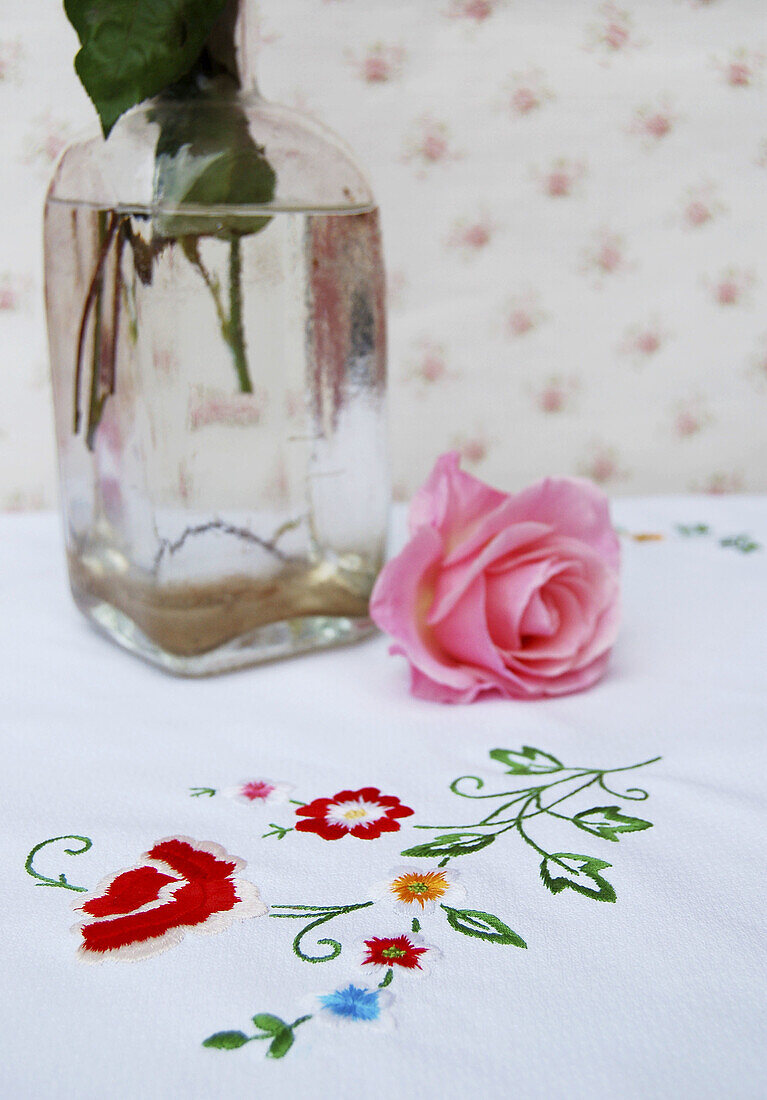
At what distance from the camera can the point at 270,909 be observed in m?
0.31

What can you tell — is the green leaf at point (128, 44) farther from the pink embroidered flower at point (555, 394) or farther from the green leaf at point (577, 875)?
the pink embroidered flower at point (555, 394)

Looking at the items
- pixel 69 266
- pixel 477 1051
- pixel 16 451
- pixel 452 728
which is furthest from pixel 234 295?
pixel 16 451

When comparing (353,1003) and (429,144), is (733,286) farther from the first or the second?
(353,1003)

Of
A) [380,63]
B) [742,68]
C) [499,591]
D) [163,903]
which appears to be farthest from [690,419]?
[163,903]

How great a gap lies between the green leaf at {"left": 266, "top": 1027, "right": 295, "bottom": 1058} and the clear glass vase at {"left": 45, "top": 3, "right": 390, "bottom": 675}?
248 mm

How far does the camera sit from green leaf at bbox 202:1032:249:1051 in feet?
0.82

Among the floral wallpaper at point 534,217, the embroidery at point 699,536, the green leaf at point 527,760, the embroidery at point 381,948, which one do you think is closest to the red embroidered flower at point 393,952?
the embroidery at point 381,948

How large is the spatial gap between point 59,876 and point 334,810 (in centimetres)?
9

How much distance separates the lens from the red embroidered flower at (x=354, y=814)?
1.15 ft

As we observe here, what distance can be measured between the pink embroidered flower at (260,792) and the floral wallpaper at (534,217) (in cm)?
53

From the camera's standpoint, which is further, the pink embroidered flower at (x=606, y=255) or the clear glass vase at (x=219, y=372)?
the pink embroidered flower at (x=606, y=255)

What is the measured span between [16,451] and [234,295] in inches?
18.7

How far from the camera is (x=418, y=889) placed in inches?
12.4

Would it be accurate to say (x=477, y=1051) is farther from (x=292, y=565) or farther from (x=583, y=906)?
(x=292, y=565)
